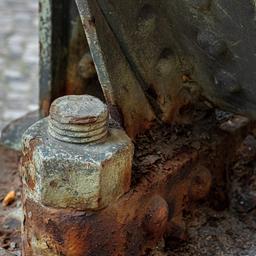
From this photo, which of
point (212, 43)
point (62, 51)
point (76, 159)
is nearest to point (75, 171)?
point (76, 159)

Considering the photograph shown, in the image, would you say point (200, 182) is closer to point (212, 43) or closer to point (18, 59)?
point (212, 43)

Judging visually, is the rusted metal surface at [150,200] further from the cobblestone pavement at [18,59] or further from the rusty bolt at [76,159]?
the cobblestone pavement at [18,59]

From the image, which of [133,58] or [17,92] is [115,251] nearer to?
[133,58]

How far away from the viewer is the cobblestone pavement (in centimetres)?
304

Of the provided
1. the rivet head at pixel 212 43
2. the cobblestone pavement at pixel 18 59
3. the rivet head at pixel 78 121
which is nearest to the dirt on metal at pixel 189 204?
the rivet head at pixel 78 121

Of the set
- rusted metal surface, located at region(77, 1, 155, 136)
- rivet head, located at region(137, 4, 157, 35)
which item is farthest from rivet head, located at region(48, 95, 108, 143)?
rivet head, located at region(137, 4, 157, 35)

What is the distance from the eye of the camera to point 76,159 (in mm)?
1515

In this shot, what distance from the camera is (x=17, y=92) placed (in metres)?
3.14

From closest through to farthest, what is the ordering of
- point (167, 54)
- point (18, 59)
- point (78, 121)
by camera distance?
1. point (78, 121)
2. point (167, 54)
3. point (18, 59)

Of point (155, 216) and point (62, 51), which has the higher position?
point (62, 51)

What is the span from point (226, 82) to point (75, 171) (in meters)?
0.36

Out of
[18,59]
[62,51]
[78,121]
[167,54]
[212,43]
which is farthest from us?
[18,59]

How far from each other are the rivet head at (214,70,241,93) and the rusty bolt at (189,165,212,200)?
0.18 metres

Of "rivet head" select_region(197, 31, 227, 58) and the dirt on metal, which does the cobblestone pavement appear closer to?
the dirt on metal
